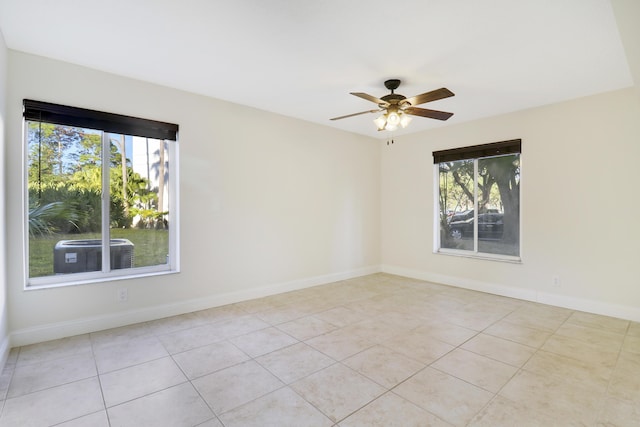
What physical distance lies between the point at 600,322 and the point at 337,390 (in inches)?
123

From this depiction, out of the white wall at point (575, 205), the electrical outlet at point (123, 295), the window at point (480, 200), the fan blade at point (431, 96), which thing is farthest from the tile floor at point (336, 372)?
the fan blade at point (431, 96)

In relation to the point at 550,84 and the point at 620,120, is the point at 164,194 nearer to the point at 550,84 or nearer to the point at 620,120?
the point at 550,84

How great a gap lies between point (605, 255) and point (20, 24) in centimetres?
590

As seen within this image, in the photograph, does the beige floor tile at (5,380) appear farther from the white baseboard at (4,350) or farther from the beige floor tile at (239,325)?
the beige floor tile at (239,325)

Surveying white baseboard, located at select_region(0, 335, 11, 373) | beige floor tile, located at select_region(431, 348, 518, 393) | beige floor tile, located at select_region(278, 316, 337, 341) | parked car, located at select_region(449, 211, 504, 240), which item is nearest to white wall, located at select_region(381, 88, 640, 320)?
parked car, located at select_region(449, 211, 504, 240)

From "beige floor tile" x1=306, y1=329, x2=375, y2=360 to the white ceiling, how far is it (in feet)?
8.33

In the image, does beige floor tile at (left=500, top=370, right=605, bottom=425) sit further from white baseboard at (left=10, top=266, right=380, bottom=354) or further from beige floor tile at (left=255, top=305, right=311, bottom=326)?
white baseboard at (left=10, top=266, right=380, bottom=354)

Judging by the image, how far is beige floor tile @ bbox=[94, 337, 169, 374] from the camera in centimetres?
243

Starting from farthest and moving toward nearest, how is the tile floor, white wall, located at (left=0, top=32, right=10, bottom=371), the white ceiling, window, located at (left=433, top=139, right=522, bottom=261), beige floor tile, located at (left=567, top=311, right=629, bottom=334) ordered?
window, located at (left=433, top=139, right=522, bottom=261)
beige floor tile, located at (left=567, top=311, right=629, bottom=334)
white wall, located at (left=0, top=32, right=10, bottom=371)
the white ceiling
the tile floor

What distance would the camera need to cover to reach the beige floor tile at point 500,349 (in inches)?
99.7

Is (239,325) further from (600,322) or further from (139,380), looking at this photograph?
(600,322)

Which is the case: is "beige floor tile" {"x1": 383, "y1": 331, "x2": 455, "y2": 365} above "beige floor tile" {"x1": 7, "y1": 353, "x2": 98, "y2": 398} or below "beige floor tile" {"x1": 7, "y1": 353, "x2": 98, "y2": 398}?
below

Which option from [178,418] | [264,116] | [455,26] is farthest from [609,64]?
[178,418]

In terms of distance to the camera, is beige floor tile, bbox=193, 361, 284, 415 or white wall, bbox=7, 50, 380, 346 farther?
white wall, bbox=7, 50, 380, 346
